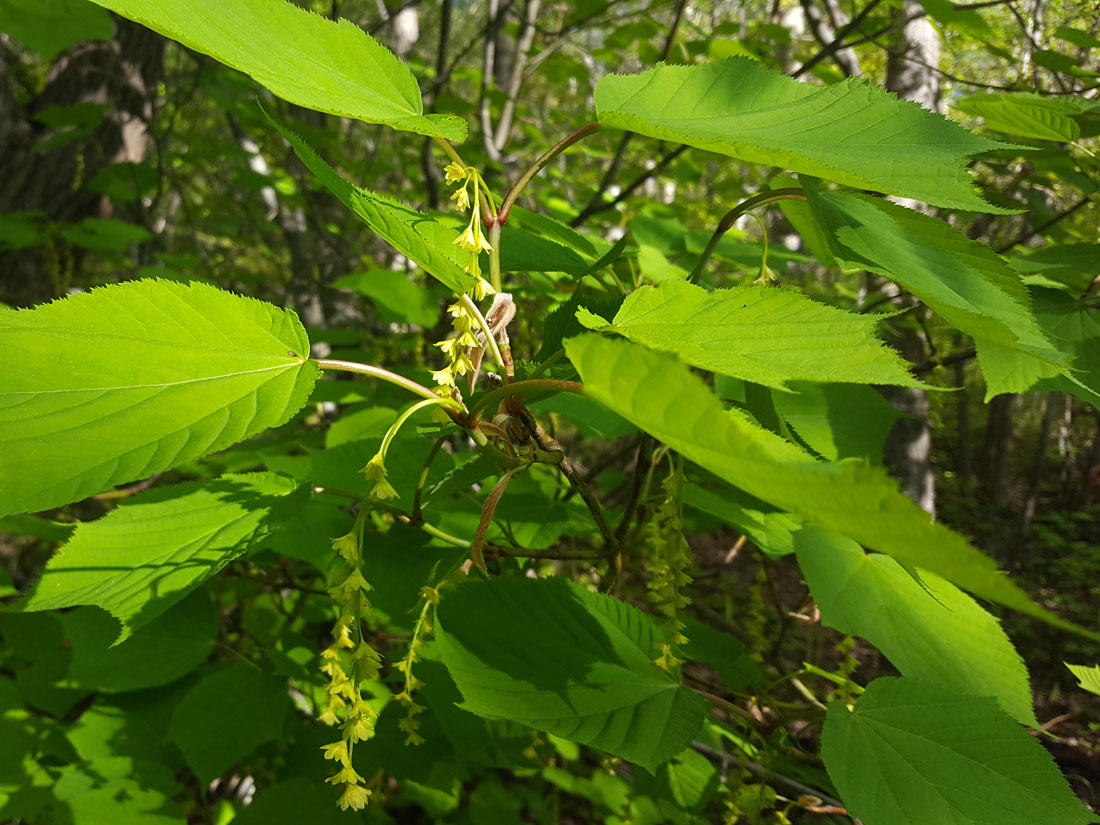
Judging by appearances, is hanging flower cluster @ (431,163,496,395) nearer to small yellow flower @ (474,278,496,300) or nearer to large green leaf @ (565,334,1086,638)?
small yellow flower @ (474,278,496,300)

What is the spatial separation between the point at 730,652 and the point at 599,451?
214 inches

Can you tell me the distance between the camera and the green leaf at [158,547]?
90 cm

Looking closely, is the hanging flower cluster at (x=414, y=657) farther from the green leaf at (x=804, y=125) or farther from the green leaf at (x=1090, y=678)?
the green leaf at (x=1090, y=678)

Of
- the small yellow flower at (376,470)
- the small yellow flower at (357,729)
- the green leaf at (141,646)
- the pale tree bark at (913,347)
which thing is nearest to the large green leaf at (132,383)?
the small yellow flower at (376,470)

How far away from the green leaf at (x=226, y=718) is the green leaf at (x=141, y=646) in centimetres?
10

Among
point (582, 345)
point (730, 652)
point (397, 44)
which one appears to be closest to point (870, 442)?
point (730, 652)

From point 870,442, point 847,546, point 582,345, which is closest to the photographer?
point 582,345

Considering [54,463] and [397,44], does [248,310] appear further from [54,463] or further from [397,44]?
[397,44]

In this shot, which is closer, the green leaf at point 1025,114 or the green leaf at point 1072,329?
the green leaf at point 1072,329

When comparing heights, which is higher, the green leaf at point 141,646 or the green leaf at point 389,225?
the green leaf at point 389,225

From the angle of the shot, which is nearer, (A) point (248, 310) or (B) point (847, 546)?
(A) point (248, 310)

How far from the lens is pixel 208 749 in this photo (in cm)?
156

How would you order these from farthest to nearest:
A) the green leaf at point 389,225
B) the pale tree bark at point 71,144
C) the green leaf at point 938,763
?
the pale tree bark at point 71,144 → the green leaf at point 938,763 → the green leaf at point 389,225

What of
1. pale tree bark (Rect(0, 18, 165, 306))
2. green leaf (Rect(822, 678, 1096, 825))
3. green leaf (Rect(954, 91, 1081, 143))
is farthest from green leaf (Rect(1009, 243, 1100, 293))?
pale tree bark (Rect(0, 18, 165, 306))
